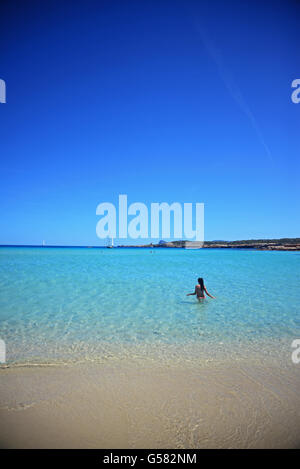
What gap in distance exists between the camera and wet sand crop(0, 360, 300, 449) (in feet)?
9.61

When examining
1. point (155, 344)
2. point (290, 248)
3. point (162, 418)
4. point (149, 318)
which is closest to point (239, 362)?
point (155, 344)

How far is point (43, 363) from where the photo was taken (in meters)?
4.91

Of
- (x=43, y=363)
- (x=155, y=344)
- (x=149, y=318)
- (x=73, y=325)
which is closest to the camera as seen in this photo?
(x=43, y=363)

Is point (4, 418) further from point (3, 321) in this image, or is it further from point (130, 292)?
point (130, 292)

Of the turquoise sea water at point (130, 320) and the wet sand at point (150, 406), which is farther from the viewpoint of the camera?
the turquoise sea water at point (130, 320)

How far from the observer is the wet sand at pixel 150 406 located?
2.93 metres

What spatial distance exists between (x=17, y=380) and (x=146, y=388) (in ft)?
8.12

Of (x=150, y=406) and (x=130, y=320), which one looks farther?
(x=130, y=320)

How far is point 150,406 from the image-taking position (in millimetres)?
3510

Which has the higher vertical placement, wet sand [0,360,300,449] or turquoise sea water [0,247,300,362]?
wet sand [0,360,300,449]

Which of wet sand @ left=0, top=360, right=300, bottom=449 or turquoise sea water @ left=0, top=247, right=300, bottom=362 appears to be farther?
turquoise sea water @ left=0, top=247, right=300, bottom=362

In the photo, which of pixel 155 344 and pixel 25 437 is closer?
pixel 25 437

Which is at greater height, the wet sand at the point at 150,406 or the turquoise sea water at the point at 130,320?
the wet sand at the point at 150,406

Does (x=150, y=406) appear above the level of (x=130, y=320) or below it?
above
